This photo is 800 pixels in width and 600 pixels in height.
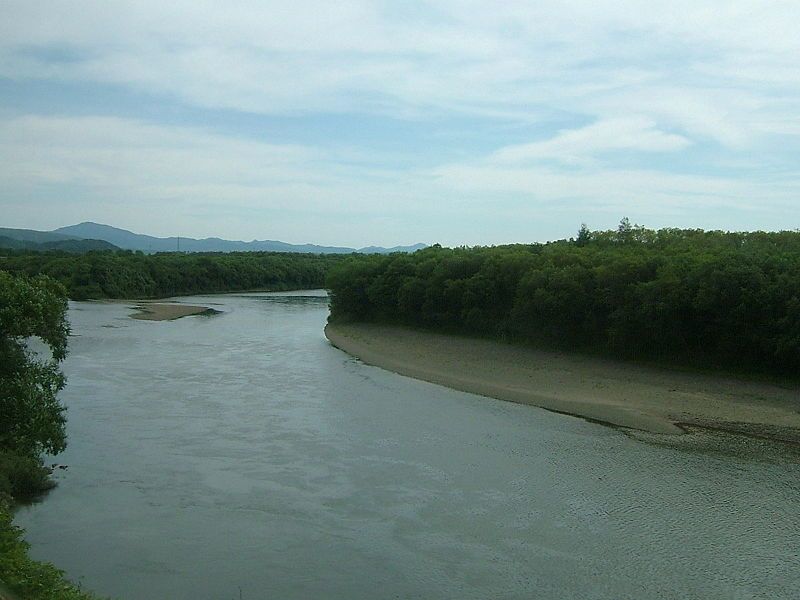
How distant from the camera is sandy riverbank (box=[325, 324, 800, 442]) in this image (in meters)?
22.0

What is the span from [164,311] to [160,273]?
27835 millimetres

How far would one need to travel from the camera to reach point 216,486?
1577 centimetres

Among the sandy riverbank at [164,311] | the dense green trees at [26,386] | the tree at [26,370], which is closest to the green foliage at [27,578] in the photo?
the dense green trees at [26,386]

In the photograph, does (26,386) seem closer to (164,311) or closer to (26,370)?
(26,370)

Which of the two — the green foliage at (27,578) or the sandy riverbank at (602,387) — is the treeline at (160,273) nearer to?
the sandy riverbank at (602,387)

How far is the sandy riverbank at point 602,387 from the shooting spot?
22000mm

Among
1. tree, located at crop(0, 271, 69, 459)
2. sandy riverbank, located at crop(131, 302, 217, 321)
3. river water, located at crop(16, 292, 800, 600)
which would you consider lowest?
river water, located at crop(16, 292, 800, 600)

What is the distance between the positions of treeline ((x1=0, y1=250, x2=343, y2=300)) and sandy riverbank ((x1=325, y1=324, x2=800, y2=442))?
151 feet

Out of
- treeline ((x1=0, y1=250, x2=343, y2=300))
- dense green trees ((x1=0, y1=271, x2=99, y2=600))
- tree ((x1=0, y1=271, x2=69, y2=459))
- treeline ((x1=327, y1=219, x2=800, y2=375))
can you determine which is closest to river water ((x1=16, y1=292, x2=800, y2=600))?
dense green trees ((x1=0, y1=271, x2=99, y2=600))

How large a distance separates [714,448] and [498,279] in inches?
809

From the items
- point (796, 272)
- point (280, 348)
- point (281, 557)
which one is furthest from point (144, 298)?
point (281, 557)

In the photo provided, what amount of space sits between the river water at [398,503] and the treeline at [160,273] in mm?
52796

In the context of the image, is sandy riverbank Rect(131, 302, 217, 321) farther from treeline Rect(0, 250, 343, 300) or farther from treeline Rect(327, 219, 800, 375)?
treeline Rect(327, 219, 800, 375)

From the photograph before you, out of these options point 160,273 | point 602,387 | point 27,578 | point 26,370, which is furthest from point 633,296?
point 160,273
